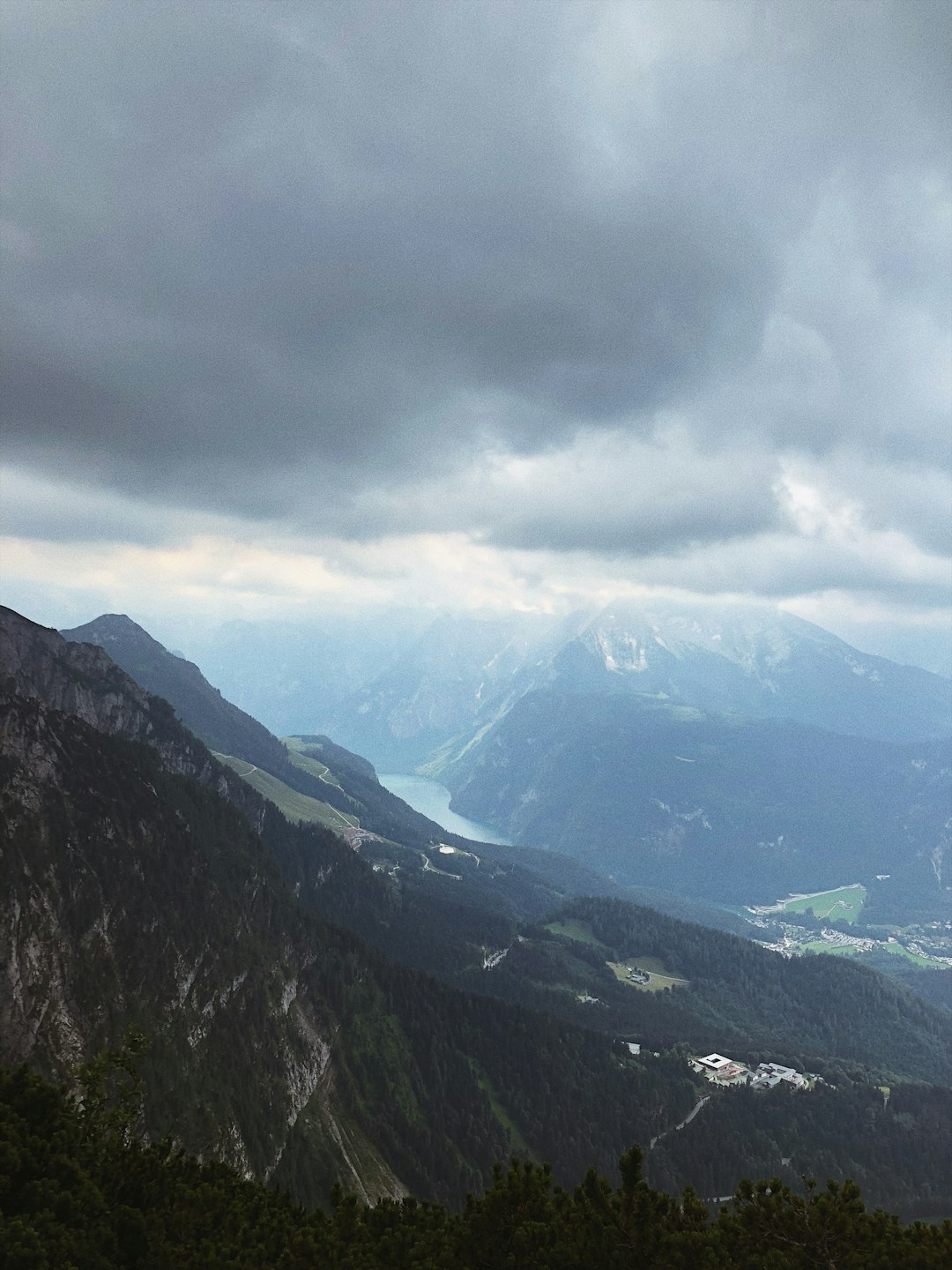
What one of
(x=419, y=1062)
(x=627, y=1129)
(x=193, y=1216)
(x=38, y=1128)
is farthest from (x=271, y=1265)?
(x=627, y=1129)

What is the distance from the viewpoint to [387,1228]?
54.8 m

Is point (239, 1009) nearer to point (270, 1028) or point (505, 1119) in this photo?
point (270, 1028)

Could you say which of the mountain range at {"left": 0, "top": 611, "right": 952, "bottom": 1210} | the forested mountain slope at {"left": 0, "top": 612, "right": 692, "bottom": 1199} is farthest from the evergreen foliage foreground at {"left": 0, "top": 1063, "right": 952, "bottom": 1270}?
the forested mountain slope at {"left": 0, "top": 612, "right": 692, "bottom": 1199}

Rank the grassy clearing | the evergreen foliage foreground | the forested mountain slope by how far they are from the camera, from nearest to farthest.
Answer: the evergreen foliage foreground
the forested mountain slope
the grassy clearing

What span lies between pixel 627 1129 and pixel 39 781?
14196cm

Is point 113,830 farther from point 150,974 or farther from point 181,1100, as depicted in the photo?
point 181,1100

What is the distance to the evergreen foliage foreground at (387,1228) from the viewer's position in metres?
41.8

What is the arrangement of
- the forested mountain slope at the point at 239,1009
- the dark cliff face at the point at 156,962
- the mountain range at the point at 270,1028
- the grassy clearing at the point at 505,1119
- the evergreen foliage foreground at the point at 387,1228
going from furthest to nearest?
1. the grassy clearing at the point at 505,1119
2. the mountain range at the point at 270,1028
3. the forested mountain slope at the point at 239,1009
4. the dark cliff face at the point at 156,962
5. the evergreen foliage foreground at the point at 387,1228

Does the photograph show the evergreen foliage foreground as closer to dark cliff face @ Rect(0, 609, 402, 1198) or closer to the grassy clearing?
dark cliff face @ Rect(0, 609, 402, 1198)

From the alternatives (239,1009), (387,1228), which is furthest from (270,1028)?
(387,1228)

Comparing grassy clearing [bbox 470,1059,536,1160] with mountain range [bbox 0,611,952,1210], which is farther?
grassy clearing [bbox 470,1059,536,1160]

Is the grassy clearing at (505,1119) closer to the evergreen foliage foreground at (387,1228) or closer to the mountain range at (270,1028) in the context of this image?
the mountain range at (270,1028)

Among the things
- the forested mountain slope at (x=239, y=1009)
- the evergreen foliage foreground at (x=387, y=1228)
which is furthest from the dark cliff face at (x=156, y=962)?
the evergreen foliage foreground at (x=387, y=1228)

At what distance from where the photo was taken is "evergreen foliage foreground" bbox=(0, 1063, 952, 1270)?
41.8 m
